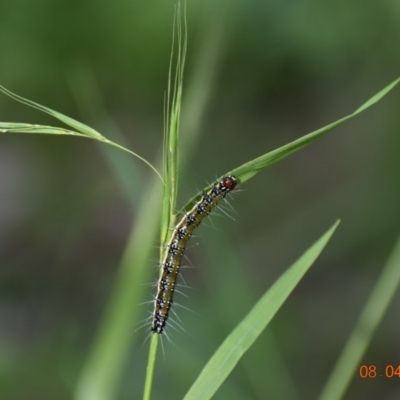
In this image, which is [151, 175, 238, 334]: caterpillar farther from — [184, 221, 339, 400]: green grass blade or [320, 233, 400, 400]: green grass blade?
[320, 233, 400, 400]: green grass blade

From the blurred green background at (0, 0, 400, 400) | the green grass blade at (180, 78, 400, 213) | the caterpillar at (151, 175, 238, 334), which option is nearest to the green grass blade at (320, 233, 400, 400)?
the caterpillar at (151, 175, 238, 334)

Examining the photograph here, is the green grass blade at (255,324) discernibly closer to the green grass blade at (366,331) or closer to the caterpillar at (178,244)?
the caterpillar at (178,244)

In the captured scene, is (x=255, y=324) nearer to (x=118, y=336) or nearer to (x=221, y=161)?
A: (x=118, y=336)

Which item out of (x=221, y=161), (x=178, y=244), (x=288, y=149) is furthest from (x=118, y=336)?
(x=221, y=161)

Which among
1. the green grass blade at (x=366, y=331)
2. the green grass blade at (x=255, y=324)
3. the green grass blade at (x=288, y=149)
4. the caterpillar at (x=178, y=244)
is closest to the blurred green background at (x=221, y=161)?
the green grass blade at (x=366, y=331)

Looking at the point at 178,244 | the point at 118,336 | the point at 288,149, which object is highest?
the point at 288,149

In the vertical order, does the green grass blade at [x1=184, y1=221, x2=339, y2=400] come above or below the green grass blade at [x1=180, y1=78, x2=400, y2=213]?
below
